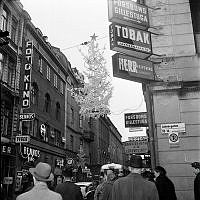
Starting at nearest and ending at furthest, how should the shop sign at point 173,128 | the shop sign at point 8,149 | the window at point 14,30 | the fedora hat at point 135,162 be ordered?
the fedora hat at point 135,162, the shop sign at point 173,128, the shop sign at point 8,149, the window at point 14,30

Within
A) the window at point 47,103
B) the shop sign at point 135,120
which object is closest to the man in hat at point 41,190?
the shop sign at point 135,120

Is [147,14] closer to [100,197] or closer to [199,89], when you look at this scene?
[199,89]

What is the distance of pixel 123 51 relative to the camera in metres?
10.2

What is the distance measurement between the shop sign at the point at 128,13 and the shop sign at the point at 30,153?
1412cm

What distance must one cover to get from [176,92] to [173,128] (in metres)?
1.24

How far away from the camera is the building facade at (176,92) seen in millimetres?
9695

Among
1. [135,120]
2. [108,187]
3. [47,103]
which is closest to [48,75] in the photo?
[47,103]

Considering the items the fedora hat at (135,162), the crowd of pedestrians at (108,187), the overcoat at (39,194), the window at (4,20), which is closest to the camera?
the overcoat at (39,194)

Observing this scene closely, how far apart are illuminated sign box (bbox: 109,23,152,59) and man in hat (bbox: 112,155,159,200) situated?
632 cm

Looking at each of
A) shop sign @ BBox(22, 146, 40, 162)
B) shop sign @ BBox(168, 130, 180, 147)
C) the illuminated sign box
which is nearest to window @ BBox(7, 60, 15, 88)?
shop sign @ BBox(22, 146, 40, 162)

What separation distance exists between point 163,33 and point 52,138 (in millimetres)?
20918

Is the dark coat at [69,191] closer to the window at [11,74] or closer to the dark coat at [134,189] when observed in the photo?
the dark coat at [134,189]

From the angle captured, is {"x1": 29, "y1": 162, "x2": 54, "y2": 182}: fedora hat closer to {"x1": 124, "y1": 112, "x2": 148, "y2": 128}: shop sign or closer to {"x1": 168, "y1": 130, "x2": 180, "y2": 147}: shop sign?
{"x1": 168, "y1": 130, "x2": 180, "y2": 147}: shop sign

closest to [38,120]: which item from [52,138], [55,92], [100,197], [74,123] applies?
[52,138]
